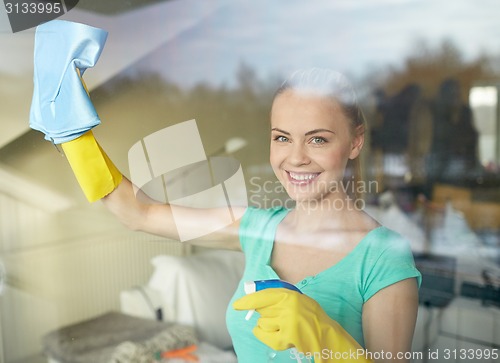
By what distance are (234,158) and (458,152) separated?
1457 mm

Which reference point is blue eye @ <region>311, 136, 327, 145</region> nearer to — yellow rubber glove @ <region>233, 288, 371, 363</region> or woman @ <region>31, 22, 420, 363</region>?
woman @ <region>31, 22, 420, 363</region>

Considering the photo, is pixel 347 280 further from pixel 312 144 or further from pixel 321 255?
pixel 312 144

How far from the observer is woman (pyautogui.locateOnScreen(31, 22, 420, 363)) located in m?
0.58

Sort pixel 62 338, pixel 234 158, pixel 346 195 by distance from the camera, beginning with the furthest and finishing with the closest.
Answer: pixel 62 338 → pixel 234 158 → pixel 346 195

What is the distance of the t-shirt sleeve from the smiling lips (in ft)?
0.43

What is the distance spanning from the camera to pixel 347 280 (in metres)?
0.63

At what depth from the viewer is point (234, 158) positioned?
0.86m

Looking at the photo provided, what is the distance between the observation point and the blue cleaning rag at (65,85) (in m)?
0.68

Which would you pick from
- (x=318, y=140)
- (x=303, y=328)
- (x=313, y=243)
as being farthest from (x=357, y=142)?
(x=303, y=328)

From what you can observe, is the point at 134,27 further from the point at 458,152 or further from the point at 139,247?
the point at 458,152

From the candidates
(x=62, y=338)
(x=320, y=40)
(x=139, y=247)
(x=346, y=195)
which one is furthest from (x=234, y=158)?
(x=62, y=338)

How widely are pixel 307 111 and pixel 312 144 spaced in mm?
49
